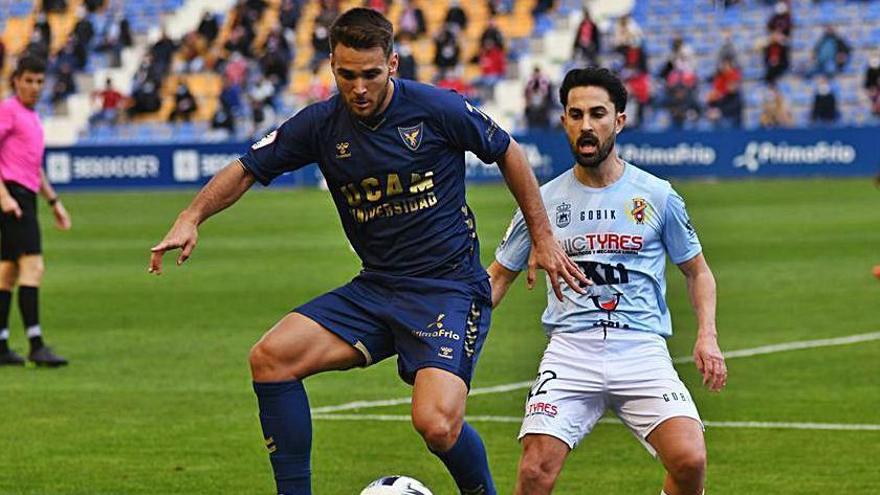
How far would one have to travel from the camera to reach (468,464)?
7.34 meters

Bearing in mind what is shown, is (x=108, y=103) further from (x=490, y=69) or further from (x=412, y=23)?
(x=490, y=69)

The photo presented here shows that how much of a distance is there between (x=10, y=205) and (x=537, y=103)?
86.5ft

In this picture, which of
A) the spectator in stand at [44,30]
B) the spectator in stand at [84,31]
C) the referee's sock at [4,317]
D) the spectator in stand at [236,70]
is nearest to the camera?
the referee's sock at [4,317]

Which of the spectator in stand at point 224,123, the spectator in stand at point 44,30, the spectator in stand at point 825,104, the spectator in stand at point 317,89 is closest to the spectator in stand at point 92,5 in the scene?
the spectator in stand at point 44,30

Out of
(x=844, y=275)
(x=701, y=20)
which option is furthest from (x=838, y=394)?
(x=701, y=20)

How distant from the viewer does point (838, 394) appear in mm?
11758

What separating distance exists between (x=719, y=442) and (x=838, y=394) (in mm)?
1962

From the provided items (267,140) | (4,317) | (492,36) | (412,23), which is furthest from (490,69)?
(267,140)

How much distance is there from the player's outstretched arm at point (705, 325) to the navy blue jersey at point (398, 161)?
2.99 feet

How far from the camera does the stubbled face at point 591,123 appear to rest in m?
7.14

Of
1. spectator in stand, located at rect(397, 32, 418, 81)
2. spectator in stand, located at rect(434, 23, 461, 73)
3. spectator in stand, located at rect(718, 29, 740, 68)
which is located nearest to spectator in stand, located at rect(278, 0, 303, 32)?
spectator in stand, located at rect(397, 32, 418, 81)

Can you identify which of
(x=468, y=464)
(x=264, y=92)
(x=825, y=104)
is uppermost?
(x=468, y=464)

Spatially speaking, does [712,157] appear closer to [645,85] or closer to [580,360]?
[645,85]

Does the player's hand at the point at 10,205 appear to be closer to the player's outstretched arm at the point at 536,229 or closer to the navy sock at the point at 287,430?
the navy sock at the point at 287,430
